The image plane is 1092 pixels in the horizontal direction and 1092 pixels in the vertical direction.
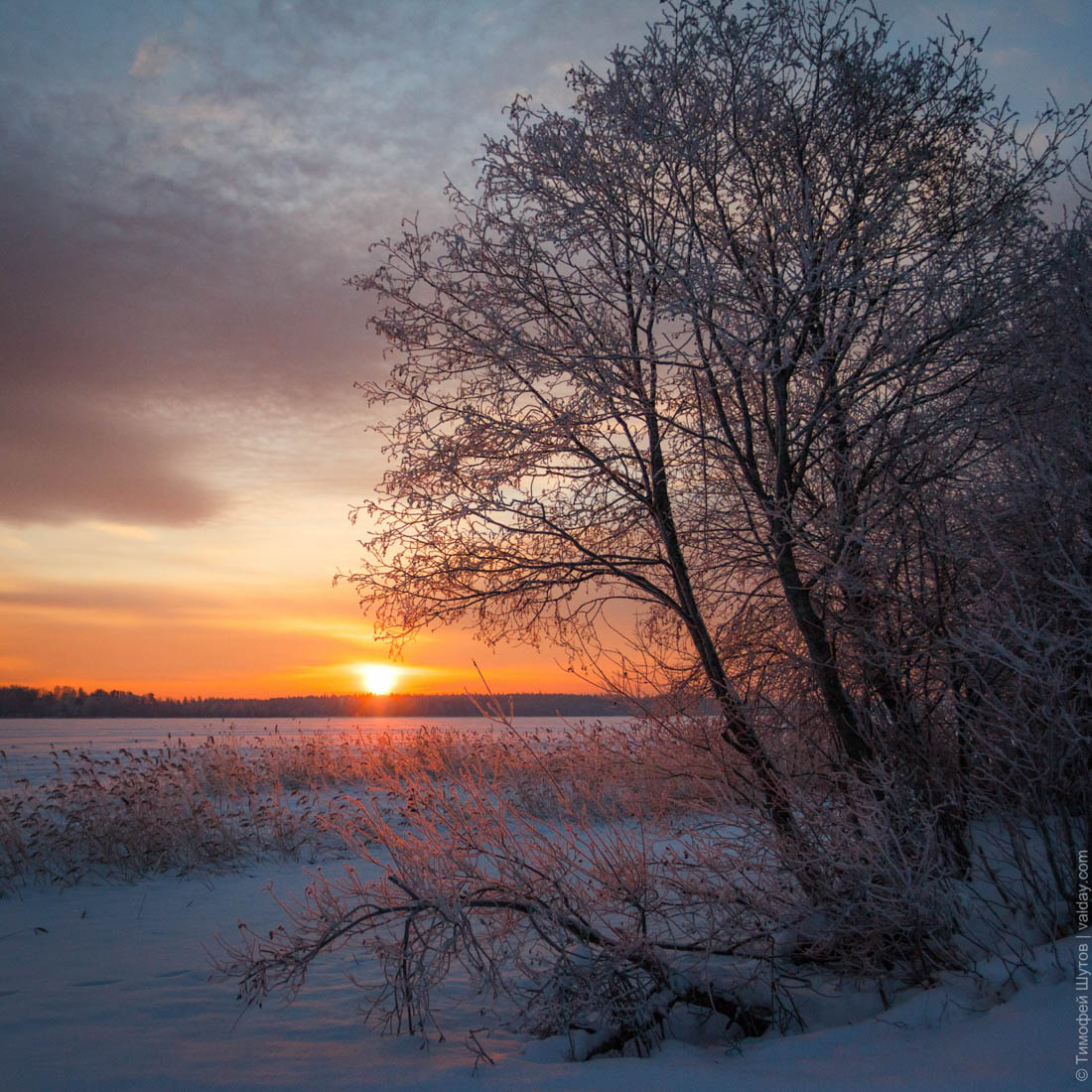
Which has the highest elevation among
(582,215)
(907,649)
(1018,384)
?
(582,215)

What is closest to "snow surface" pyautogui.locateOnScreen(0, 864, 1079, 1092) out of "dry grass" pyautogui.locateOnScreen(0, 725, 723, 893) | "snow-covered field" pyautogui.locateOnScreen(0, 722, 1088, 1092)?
"snow-covered field" pyautogui.locateOnScreen(0, 722, 1088, 1092)

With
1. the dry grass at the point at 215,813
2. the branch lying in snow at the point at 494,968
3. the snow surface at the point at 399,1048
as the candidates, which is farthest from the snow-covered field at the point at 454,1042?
the dry grass at the point at 215,813

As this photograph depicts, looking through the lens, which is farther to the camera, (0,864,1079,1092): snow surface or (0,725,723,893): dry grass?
(0,725,723,893): dry grass

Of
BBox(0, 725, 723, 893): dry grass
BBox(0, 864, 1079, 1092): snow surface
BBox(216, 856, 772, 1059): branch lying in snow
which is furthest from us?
BBox(0, 725, 723, 893): dry grass

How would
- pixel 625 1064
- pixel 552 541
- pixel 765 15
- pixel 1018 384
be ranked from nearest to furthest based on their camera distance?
pixel 625 1064
pixel 1018 384
pixel 765 15
pixel 552 541

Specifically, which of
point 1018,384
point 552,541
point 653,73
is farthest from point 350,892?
point 653,73

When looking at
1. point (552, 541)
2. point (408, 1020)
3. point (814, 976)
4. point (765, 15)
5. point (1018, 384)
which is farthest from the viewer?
point (552, 541)

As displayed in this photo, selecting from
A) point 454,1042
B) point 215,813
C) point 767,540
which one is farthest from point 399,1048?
point 215,813

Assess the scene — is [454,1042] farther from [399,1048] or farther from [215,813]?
[215,813]

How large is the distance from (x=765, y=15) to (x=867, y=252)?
6.55ft

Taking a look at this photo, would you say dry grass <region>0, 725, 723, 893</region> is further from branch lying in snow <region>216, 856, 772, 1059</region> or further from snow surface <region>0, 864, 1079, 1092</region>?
snow surface <region>0, 864, 1079, 1092</region>

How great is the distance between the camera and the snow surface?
379cm

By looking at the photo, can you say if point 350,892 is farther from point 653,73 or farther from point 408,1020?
point 653,73

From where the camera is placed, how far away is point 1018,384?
576 centimetres
